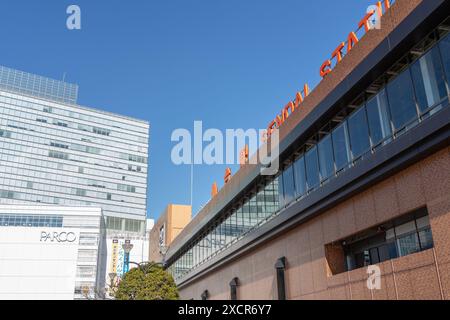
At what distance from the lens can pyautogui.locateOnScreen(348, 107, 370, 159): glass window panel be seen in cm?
1827

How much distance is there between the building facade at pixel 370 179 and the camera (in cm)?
1438

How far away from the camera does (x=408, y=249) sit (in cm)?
1661

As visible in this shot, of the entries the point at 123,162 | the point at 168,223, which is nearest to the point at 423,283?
the point at 168,223

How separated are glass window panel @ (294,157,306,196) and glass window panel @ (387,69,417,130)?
7102 millimetres

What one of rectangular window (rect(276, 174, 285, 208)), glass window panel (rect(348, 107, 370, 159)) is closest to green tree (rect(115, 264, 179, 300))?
rectangular window (rect(276, 174, 285, 208))

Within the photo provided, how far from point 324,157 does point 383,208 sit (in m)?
5.13

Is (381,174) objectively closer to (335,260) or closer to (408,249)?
(408,249)

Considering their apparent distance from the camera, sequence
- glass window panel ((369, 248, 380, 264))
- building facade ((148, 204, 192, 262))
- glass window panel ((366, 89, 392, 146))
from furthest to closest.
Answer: building facade ((148, 204, 192, 262)) → glass window panel ((369, 248, 380, 264)) → glass window panel ((366, 89, 392, 146))

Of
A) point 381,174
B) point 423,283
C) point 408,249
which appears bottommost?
point 423,283

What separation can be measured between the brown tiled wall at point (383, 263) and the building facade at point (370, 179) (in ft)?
0.13

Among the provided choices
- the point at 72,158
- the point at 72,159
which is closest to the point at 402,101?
the point at 72,159

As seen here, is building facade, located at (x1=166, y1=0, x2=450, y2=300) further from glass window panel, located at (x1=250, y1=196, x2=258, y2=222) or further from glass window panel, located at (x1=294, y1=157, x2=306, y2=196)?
glass window panel, located at (x1=250, y1=196, x2=258, y2=222)

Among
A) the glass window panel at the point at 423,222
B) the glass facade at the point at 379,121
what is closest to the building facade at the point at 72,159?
the glass facade at the point at 379,121

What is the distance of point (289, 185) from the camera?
24578mm
